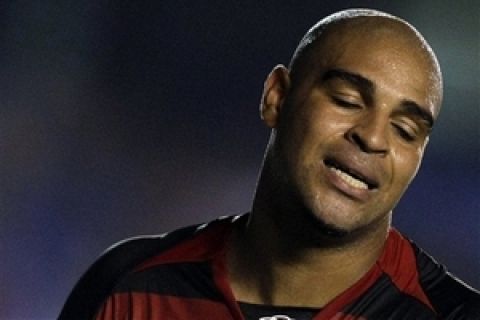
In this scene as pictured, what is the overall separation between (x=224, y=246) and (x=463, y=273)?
1.69 meters

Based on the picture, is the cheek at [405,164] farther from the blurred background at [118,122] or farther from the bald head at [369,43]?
the blurred background at [118,122]

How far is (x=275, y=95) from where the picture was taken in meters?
1.41

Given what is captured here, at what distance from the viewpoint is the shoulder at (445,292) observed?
4.03 feet

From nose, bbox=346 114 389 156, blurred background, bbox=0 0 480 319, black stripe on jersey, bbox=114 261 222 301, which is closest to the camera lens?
nose, bbox=346 114 389 156

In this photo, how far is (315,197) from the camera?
1.24 metres

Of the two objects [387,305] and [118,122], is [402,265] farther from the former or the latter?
[118,122]

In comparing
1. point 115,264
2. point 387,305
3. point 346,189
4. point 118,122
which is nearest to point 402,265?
point 387,305

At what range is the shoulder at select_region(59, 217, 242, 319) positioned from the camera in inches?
54.6

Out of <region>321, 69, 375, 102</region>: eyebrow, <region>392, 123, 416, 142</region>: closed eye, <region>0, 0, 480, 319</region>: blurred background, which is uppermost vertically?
<region>321, 69, 375, 102</region>: eyebrow

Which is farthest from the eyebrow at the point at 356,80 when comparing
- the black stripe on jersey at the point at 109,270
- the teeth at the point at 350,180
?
the black stripe on jersey at the point at 109,270

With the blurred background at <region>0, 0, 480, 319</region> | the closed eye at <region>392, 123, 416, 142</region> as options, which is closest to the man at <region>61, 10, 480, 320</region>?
the closed eye at <region>392, 123, 416, 142</region>

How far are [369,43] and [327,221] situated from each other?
0.24m

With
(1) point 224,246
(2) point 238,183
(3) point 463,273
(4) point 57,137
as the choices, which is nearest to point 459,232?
(3) point 463,273

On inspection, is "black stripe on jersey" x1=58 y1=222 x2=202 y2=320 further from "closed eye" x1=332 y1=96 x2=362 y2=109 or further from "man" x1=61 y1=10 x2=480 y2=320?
"closed eye" x1=332 y1=96 x2=362 y2=109
